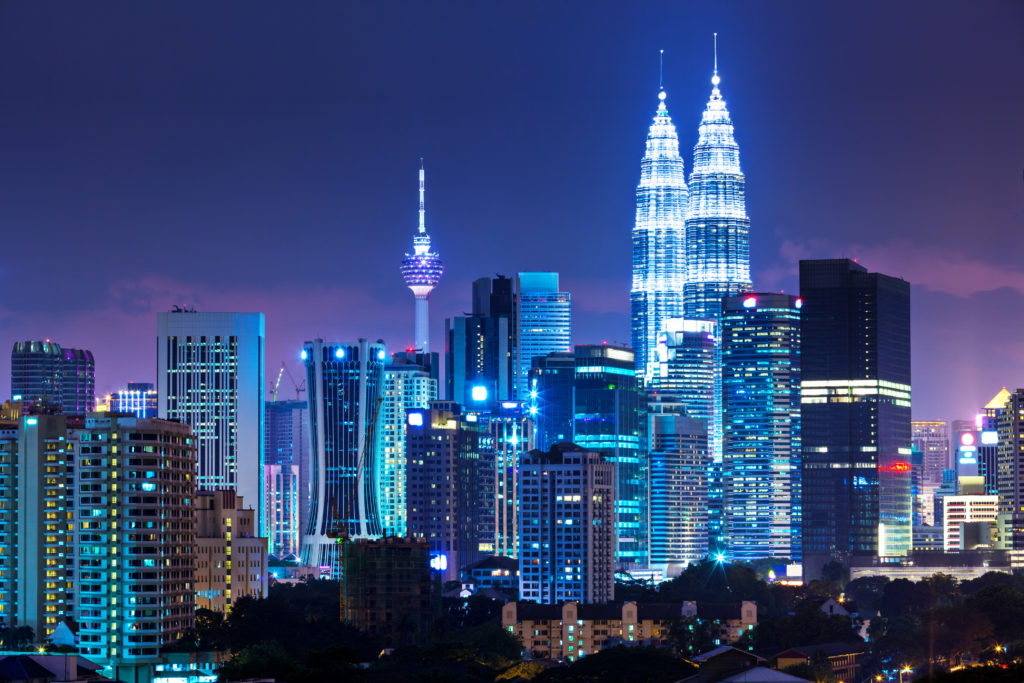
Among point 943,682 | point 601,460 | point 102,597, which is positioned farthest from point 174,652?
point 601,460

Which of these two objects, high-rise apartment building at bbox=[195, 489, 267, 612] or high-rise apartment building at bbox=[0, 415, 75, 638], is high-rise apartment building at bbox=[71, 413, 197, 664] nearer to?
high-rise apartment building at bbox=[0, 415, 75, 638]

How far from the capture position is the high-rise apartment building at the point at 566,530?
156 meters

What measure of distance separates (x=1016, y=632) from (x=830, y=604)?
19.9m

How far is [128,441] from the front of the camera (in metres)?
115

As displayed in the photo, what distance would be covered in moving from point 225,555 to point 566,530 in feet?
96.7

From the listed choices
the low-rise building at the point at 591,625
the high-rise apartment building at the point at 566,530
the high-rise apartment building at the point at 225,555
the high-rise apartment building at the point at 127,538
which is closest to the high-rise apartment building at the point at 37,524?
the high-rise apartment building at the point at 127,538

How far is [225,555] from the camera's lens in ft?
452

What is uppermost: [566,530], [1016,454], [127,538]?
[1016,454]

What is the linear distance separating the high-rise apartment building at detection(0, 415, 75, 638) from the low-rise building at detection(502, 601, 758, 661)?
2641 cm

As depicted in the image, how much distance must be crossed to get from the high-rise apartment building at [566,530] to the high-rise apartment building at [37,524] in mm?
40841

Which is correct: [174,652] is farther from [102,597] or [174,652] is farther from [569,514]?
[569,514]

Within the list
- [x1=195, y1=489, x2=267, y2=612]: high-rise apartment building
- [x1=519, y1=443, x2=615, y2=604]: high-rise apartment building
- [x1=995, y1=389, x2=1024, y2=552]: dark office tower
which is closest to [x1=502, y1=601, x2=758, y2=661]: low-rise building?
[x1=519, y1=443, x2=615, y2=604]: high-rise apartment building

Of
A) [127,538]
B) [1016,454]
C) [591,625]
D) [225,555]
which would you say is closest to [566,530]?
[591,625]

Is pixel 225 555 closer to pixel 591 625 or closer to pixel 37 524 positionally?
pixel 37 524
